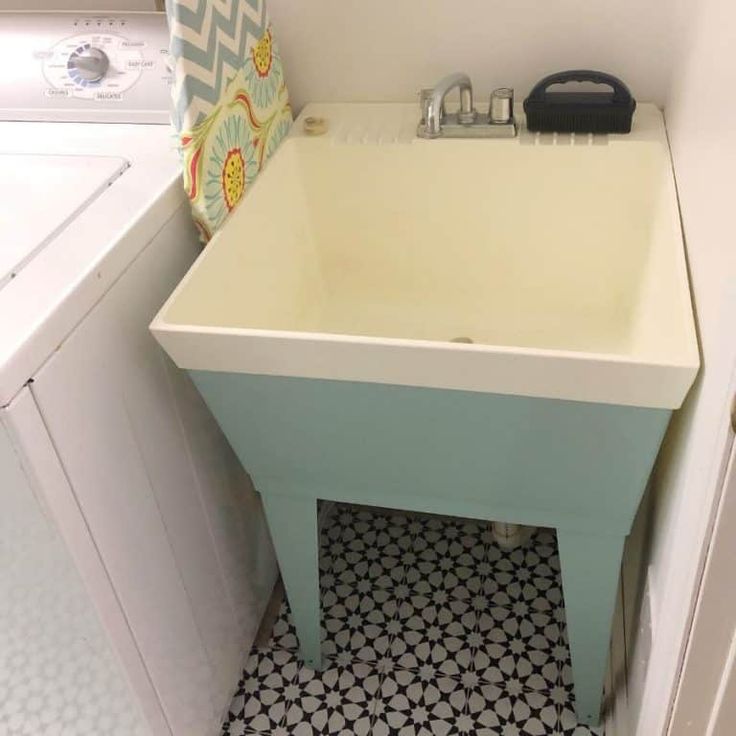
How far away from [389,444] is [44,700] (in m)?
0.55

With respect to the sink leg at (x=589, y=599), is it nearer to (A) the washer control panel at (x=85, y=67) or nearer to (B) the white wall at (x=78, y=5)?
(A) the washer control panel at (x=85, y=67)

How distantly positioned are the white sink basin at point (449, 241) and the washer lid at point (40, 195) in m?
0.16

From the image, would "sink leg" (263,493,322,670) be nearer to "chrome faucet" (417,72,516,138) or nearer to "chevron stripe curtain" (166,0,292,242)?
"chevron stripe curtain" (166,0,292,242)

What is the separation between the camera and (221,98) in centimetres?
104

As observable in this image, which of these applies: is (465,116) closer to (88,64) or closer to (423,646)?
(88,64)

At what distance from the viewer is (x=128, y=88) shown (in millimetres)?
1171

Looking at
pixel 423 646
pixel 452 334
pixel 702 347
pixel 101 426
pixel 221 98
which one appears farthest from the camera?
pixel 423 646

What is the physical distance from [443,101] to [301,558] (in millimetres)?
743

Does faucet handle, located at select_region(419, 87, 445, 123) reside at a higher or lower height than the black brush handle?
lower

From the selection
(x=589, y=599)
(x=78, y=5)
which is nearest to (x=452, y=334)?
(x=589, y=599)

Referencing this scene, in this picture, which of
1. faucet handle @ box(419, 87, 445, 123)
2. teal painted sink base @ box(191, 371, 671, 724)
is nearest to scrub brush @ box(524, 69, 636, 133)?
faucet handle @ box(419, 87, 445, 123)

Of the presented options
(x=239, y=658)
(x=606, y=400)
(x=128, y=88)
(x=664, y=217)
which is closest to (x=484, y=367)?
(x=606, y=400)

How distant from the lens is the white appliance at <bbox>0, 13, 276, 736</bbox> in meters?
0.83

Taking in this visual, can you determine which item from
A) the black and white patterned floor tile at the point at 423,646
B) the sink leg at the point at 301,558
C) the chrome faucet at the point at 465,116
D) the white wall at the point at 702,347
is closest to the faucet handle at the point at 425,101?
the chrome faucet at the point at 465,116
